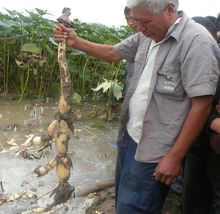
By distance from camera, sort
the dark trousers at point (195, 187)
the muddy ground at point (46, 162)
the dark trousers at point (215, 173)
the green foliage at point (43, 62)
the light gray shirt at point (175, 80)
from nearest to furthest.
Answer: the light gray shirt at point (175, 80) → the dark trousers at point (215, 173) → the dark trousers at point (195, 187) → the muddy ground at point (46, 162) → the green foliage at point (43, 62)

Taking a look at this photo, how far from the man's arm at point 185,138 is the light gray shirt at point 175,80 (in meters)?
0.05

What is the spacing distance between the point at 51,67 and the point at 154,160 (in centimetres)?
324

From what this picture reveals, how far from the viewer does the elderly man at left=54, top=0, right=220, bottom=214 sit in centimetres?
156

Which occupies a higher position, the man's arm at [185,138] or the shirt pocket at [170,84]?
the shirt pocket at [170,84]

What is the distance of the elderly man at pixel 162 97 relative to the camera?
5.11 ft

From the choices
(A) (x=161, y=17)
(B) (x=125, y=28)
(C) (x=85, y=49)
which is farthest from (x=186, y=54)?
(B) (x=125, y=28)

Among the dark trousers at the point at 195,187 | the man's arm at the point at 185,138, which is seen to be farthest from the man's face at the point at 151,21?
the dark trousers at the point at 195,187

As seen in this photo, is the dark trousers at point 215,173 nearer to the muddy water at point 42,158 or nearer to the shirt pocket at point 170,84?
the shirt pocket at point 170,84

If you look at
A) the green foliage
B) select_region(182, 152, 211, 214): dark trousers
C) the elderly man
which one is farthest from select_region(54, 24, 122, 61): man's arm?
the green foliage

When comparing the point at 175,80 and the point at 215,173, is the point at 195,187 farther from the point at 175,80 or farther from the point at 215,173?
the point at 175,80

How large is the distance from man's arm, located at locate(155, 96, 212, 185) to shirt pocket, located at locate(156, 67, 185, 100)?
0.24ft

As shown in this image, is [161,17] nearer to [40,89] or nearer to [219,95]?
[219,95]

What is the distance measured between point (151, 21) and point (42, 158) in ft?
6.13

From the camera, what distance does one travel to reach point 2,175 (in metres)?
2.81
